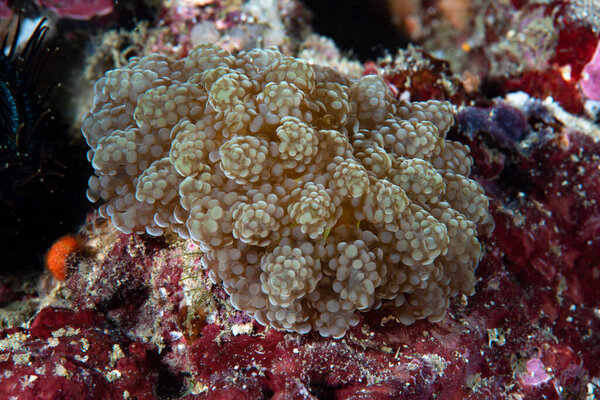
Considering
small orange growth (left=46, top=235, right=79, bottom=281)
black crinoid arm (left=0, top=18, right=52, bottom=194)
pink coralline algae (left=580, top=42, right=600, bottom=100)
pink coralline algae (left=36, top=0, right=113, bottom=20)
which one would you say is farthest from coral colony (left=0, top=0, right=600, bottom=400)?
pink coralline algae (left=36, top=0, right=113, bottom=20)

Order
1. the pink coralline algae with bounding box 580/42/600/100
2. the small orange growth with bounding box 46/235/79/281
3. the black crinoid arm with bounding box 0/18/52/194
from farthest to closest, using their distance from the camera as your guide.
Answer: the pink coralline algae with bounding box 580/42/600/100 < the black crinoid arm with bounding box 0/18/52/194 < the small orange growth with bounding box 46/235/79/281

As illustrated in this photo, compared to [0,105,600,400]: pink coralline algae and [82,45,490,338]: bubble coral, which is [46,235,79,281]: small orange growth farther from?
[82,45,490,338]: bubble coral

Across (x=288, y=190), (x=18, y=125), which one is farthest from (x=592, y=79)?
(x=18, y=125)

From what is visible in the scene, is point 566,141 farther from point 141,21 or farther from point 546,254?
point 141,21

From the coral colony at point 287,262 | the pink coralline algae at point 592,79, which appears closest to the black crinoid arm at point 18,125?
the coral colony at point 287,262

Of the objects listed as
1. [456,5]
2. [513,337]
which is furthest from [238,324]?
[456,5]
